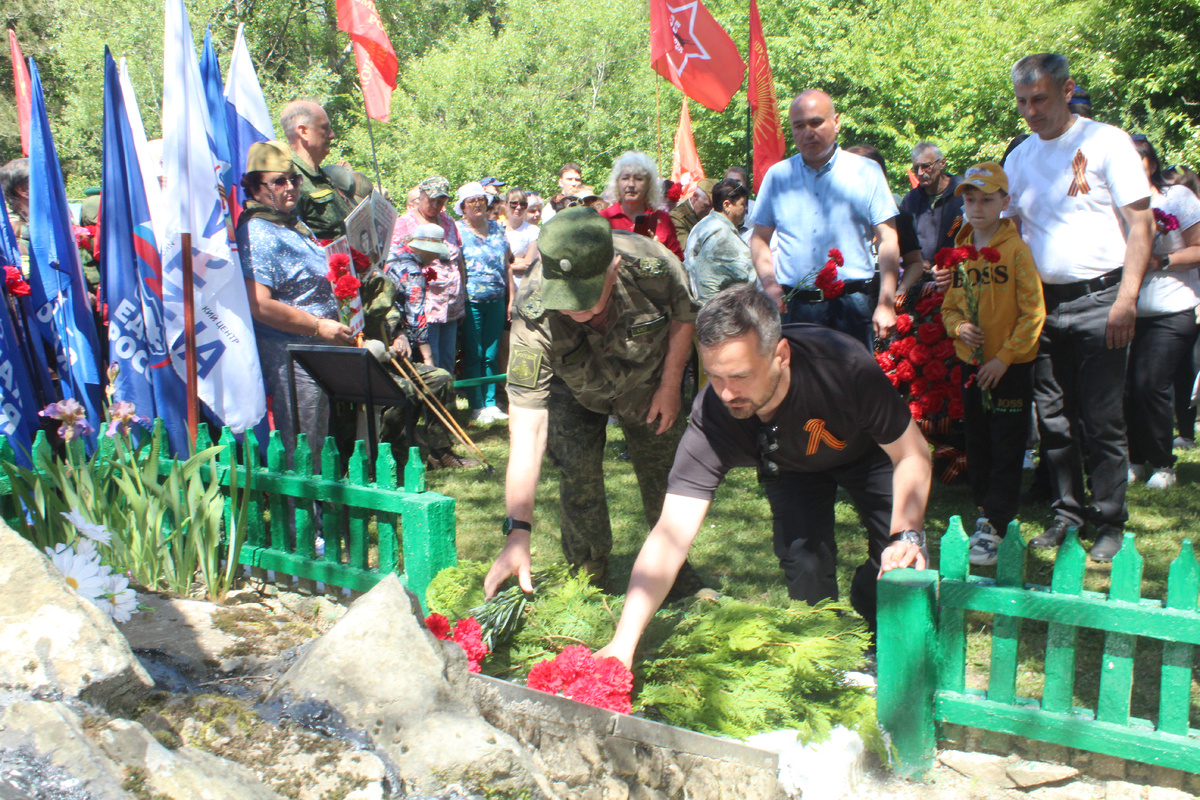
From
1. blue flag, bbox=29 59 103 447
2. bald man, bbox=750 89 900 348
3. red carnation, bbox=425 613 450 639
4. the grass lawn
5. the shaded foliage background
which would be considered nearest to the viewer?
red carnation, bbox=425 613 450 639

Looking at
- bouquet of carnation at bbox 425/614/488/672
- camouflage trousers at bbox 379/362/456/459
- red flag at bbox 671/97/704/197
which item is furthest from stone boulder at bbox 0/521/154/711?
red flag at bbox 671/97/704/197

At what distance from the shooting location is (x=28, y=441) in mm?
4836

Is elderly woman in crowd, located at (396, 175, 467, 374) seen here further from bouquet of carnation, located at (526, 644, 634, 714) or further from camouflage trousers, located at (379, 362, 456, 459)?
bouquet of carnation, located at (526, 644, 634, 714)

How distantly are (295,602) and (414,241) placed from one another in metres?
3.81

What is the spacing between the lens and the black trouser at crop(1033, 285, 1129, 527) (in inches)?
158

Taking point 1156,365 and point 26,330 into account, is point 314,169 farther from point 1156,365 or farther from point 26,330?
point 1156,365

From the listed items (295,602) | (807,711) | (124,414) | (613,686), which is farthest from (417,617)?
(124,414)

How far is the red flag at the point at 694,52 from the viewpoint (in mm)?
7656

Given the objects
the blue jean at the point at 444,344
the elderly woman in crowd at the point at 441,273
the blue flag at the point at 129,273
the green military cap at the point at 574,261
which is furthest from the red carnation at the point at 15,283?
the green military cap at the point at 574,261

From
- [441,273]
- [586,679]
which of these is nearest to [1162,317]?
[586,679]

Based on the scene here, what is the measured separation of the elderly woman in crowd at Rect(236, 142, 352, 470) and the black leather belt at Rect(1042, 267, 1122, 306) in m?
3.35

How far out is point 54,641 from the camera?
6.02 feet

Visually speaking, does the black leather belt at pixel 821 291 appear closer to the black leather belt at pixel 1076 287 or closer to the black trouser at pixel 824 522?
the black leather belt at pixel 1076 287

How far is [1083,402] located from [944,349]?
1.27 m
